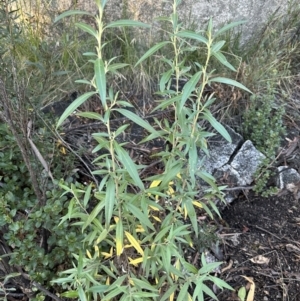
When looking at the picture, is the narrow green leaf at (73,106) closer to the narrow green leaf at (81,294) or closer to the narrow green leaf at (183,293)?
the narrow green leaf at (81,294)

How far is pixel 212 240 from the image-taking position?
253 centimetres

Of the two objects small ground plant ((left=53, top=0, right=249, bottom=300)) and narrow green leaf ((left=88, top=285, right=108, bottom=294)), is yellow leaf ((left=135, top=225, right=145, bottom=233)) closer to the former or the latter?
small ground plant ((left=53, top=0, right=249, bottom=300))

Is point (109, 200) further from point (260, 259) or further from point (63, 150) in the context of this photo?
point (260, 259)

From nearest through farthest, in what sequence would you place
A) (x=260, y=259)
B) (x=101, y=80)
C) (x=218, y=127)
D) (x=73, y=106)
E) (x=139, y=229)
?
(x=101, y=80), (x=73, y=106), (x=218, y=127), (x=139, y=229), (x=260, y=259)

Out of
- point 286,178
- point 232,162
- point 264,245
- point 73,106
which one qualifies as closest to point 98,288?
point 73,106

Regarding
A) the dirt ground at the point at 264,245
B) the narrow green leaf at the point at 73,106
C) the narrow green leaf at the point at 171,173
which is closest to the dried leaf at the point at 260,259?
the dirt ground at the point at 264,245

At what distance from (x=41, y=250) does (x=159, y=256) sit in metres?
0.61

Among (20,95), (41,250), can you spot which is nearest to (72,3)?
(20,95)

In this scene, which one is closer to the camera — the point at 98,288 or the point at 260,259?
the point at 98,288

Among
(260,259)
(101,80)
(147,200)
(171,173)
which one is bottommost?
(260,259)

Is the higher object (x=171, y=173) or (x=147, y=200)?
(x=171, y=173)

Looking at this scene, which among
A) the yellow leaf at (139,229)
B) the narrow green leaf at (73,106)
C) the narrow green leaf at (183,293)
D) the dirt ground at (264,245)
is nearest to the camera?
the narrow green leaf at (73,106)

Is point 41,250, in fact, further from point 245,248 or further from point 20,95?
point 245,248

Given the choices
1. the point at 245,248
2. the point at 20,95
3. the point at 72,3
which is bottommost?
the point at 245,248
